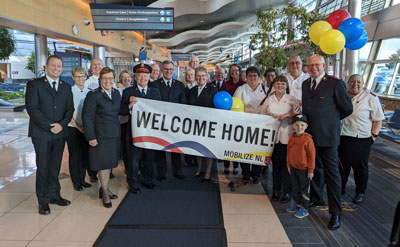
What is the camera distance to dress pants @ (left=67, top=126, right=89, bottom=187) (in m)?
3.45

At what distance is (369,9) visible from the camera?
10258mm

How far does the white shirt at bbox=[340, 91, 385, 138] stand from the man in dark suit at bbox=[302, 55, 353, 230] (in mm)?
559

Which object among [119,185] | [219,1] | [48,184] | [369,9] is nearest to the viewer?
[48,184]

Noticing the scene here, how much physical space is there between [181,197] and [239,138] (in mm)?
1045

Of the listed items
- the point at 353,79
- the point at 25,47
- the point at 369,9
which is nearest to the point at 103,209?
the point at 353,79

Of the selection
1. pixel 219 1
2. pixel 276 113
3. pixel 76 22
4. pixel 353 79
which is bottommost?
pixel 276 113

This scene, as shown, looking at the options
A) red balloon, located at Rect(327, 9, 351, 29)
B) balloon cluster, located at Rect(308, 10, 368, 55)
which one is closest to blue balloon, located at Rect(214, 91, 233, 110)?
balloon cluster, located at Rect(308, 10, 368, 55)

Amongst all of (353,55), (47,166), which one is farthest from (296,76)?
(353,55)

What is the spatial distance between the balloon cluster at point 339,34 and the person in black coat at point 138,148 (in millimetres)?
2196

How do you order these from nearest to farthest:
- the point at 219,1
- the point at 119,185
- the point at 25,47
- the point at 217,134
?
1. the point at 217,134
2. the point at 119,185
3. the point at 219,1
4. the point at 25,47

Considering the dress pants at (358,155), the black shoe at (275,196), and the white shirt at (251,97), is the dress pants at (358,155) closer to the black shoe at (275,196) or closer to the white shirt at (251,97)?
the black shoe at (275,196)

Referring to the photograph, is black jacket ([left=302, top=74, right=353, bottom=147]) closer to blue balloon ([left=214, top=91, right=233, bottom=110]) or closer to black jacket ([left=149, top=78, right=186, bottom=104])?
blue balloon ([left=214, top=91, right=233, bottom=110])

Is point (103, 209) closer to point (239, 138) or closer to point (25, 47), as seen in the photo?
point (239, 138)

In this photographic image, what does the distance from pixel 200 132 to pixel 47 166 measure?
179 cm
